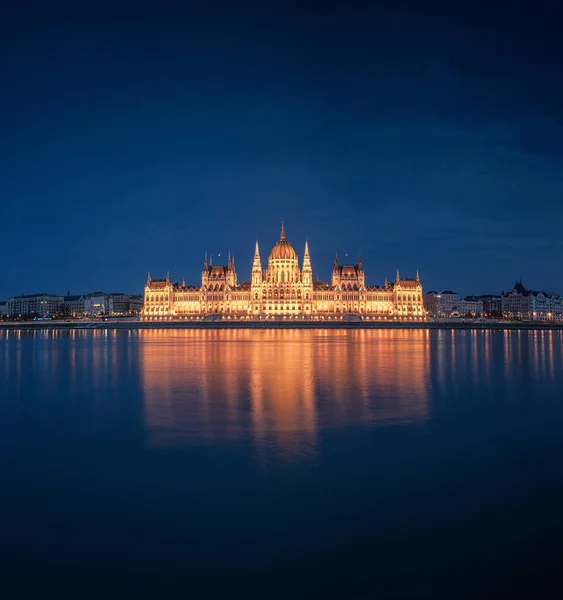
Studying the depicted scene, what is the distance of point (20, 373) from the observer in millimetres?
25859

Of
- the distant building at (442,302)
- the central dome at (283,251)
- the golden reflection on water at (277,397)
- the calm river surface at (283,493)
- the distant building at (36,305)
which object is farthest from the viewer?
the distant building at (36,305)

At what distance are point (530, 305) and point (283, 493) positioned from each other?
15356cm

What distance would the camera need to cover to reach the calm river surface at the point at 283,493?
20.9ft

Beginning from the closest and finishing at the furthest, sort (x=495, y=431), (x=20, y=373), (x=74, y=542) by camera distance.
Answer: (x=74, y=542), (x=495, y=431), (x=20, y=373)

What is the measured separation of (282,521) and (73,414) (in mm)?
10044

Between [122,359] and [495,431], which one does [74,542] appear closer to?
[495,431]

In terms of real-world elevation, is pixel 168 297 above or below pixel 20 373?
above

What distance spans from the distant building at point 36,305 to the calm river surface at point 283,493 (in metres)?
173

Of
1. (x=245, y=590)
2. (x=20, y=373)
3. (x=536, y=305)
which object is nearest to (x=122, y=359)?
(x=20, y=373)

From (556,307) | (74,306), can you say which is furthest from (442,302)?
(74,306)

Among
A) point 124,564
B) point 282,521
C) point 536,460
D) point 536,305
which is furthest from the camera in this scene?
point 536,305

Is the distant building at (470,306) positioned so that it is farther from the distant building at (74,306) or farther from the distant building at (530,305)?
the distant building at (74,306)

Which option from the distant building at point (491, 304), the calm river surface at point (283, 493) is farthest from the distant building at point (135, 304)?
the calm river surface at point (283, 493)

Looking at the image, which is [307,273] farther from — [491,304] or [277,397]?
[277,397]
